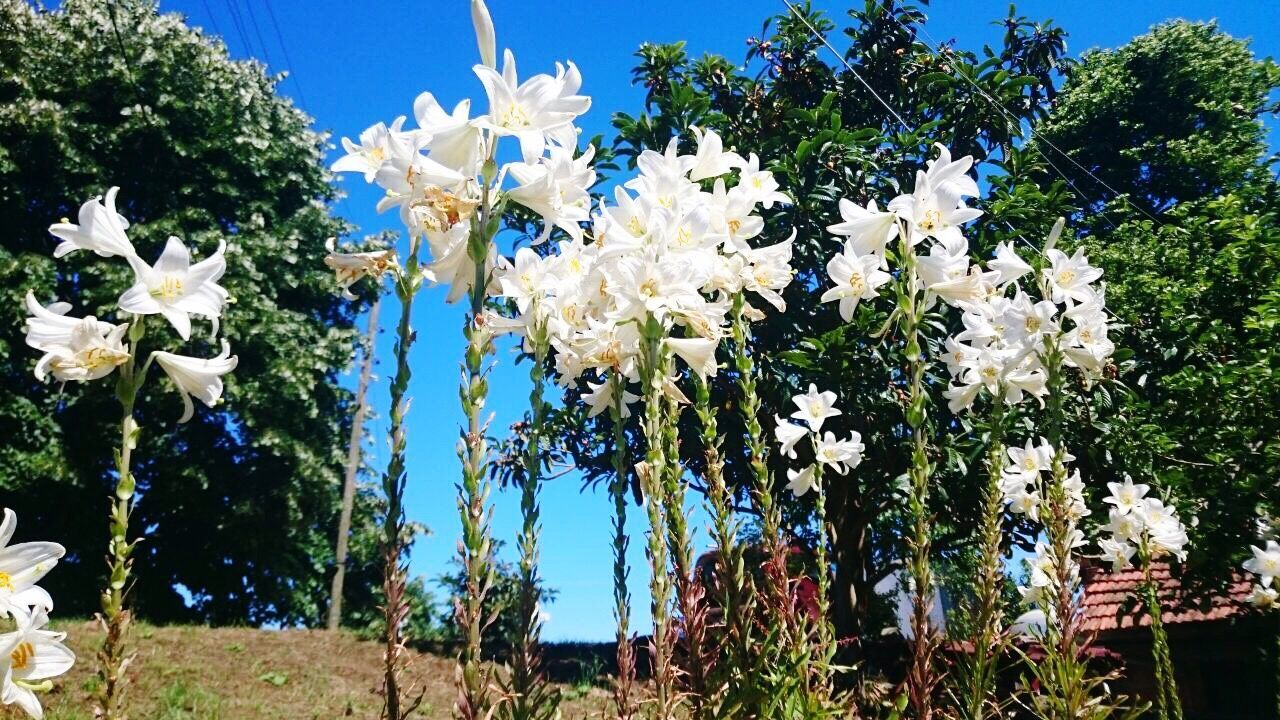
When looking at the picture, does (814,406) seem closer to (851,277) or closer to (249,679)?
(851,277)

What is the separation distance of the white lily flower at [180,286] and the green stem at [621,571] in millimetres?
1011

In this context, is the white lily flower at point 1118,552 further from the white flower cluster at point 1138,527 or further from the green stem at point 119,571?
the green stem at point 119,571

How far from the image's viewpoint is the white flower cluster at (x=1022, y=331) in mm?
2699

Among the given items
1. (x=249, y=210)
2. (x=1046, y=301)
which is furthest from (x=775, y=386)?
(x=249, y=210)

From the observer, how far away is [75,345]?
175 cm

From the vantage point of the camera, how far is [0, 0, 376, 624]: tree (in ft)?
39.6

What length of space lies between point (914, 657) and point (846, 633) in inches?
329

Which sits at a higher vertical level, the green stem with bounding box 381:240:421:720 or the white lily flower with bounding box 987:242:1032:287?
the white lily flower with bounding box 987:242:1032:287

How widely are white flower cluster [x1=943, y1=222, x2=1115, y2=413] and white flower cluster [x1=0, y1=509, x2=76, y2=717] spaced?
273 centimetres

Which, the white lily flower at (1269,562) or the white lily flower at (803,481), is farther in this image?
the white lily flower at (1269,562)

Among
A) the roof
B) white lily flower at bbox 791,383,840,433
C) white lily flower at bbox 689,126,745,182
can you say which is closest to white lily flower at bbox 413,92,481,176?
white lily flower at bbox 689,126,745,182

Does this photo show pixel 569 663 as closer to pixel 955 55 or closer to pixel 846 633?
pixel 846 633

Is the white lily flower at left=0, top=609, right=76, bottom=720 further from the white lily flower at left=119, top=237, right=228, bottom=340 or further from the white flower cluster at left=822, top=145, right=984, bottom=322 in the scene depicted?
the white flower cluster at left=822, top=145, right=984, bottom=322

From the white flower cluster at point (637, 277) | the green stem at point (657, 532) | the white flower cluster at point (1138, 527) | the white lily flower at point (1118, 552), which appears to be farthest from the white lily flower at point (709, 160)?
the white lily flower at point (1118, 552)
